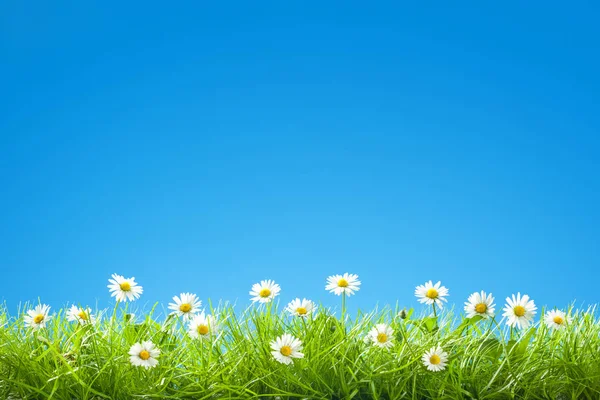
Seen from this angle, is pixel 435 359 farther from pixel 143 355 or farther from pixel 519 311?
pixel 143 355

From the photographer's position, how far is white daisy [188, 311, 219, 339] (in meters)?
3.23

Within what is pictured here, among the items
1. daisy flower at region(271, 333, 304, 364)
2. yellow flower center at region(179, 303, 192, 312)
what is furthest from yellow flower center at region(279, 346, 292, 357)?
yellow flower center at region(179, 303, 192, 312)

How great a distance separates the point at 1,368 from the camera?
11.1 feet

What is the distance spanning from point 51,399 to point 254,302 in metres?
1.09

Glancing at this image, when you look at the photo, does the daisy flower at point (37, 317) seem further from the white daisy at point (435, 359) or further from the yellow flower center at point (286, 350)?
the white daisy at point (435, 359)

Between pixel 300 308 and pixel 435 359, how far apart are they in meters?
0.78

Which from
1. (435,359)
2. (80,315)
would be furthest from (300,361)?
(80,315)

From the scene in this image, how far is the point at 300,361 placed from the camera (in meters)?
3.18

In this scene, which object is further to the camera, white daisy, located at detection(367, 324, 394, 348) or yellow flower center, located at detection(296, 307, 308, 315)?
yellow flower center, located at detection(296, 307, 308, 315)

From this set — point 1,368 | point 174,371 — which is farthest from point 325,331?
point 1,368

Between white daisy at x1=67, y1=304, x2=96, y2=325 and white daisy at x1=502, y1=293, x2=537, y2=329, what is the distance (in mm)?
2161

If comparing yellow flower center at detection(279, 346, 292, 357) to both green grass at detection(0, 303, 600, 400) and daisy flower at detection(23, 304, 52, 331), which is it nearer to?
green grass at detection(0, 303, 600, 400)

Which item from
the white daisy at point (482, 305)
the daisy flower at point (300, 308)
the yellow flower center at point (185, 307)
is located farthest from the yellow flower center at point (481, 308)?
the yellow flower center at point (185, 307)

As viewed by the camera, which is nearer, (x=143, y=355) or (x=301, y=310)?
(x=143, y=355)
